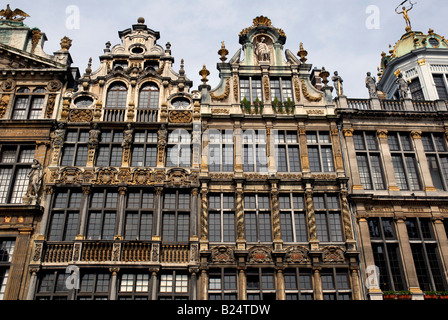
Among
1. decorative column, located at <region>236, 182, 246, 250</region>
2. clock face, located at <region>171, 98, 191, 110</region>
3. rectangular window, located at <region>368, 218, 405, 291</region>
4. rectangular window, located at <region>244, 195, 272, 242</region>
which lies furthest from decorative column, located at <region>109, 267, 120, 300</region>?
rectangular window, located at <region>368, 218, 405, 291</region>

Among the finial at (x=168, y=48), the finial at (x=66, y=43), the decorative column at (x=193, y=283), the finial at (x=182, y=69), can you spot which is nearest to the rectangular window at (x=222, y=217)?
the decorative column at (x=193, y=283)

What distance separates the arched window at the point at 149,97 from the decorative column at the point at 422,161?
45.7ft

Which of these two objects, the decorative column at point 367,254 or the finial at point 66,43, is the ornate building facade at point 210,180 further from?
the finial at point 66,43

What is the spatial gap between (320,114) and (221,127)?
214 inches

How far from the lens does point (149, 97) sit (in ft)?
74.7

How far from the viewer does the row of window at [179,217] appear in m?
19.4

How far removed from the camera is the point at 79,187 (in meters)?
20.0

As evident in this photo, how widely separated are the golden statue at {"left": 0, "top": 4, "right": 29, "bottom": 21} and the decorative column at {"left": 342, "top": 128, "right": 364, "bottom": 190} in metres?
20.2

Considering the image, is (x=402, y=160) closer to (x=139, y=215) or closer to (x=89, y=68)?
(x=139, y=215)

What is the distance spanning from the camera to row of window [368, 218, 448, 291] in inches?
749

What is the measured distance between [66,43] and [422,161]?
20836 millimetres
